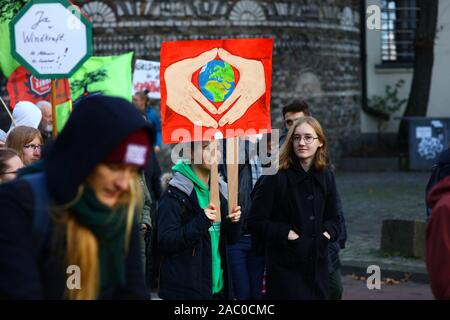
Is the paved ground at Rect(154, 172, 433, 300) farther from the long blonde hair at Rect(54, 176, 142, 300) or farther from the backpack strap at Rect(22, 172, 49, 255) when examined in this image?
the backpack strap at Rect(22, 172, 49, 255)

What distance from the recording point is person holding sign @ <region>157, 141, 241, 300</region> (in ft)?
21.0

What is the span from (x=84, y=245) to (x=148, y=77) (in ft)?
38.7

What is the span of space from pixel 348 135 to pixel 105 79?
12.5m

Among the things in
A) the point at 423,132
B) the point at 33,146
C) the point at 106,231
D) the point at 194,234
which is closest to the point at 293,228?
the point at 194,234

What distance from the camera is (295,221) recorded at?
658 centimetres

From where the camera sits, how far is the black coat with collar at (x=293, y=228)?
655 cm

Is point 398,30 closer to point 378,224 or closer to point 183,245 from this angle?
point 378,224

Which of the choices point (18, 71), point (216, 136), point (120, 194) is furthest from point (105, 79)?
point (120, 194)

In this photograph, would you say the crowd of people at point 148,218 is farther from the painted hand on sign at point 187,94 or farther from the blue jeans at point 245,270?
the painted hand on sign at point 187,94

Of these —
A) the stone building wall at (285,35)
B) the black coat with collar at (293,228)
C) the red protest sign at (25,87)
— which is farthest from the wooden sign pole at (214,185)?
the stone building wall at (285,35)

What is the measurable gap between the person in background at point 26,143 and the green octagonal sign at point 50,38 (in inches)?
64.2

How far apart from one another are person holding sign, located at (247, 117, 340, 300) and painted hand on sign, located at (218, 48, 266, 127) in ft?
2.19

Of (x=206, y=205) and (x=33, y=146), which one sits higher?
(x=33, y=146)

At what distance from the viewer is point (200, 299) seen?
6375 millimetres
